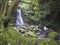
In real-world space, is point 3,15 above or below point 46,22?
above

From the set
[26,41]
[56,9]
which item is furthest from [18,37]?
[56,9]

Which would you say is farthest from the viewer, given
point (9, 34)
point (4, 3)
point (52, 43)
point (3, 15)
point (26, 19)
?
point (26, 19)

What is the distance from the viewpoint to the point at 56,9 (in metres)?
6.65

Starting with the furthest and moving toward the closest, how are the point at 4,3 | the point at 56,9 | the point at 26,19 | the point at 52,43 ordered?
the point at 26,19 < the point at 56,9 < the point at 4,3 < the point at 52,43

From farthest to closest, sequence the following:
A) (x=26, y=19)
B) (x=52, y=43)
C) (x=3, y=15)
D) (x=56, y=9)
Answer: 1. (x=26, y=19)
2. (x=56, y=9)
3. (x=3, y=15)
4. (x=52, y=43)

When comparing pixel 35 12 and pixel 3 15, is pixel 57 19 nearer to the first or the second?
pixel 35 12

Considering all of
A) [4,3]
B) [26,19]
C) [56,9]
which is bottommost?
[26,19]

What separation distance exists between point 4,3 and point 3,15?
0.32 metres

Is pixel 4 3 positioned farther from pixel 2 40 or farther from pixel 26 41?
pixel 26 41

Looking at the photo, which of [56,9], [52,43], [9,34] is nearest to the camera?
[52,43]

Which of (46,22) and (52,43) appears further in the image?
(46,22)

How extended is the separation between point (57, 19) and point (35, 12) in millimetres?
1231

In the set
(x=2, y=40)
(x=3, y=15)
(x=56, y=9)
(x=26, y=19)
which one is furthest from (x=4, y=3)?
(x=26, y=19)

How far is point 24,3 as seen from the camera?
779cm
